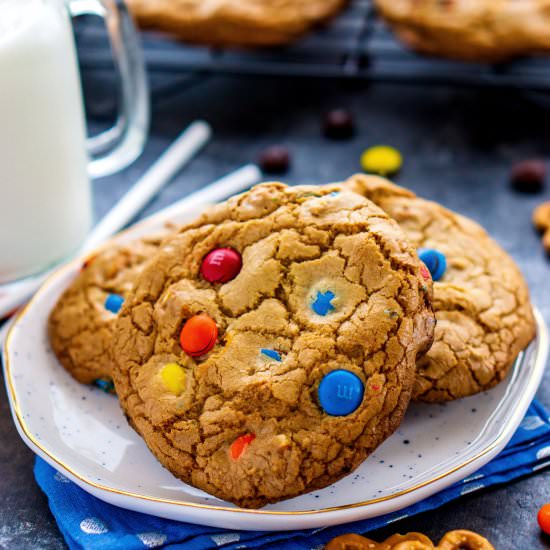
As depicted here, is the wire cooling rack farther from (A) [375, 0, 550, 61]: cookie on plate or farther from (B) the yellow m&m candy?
(B) the yellow m&m candy

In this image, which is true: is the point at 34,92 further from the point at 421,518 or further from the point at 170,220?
the point at 421,518

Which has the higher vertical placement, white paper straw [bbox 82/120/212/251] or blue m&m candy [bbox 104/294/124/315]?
blue m&m candy [bbox 104/294/124/315]

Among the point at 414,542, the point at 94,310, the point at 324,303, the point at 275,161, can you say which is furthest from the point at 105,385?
the point at 275,161

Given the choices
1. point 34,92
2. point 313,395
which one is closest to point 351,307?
point 313,395

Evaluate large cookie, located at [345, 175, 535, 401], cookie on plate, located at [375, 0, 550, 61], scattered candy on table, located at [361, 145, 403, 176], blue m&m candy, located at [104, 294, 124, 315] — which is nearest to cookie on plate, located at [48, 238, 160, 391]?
blue m&m candy, located at [104, 294, 124, 315]

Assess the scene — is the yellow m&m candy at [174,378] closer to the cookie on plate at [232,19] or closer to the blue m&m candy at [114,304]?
the blue m&m candy at [114,304]
